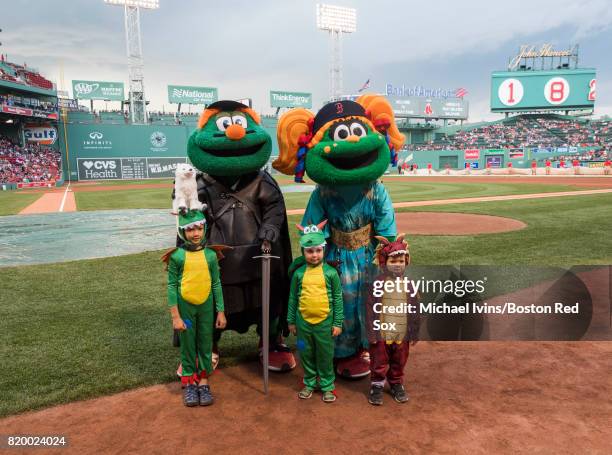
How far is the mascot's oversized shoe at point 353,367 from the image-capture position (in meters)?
3.75

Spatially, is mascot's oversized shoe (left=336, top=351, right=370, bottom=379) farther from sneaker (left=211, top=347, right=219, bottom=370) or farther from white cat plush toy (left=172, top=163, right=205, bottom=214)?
white cat plush toy (left=172, top=163, right=205, bottom=214)

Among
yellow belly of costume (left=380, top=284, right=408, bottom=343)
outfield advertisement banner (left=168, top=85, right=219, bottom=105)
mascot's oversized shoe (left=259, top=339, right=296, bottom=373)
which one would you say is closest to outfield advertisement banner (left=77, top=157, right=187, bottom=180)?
outfield advertisement banner (left=168, top=85, right=219, bottom=105)

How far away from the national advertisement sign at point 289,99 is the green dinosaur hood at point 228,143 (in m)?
56.6

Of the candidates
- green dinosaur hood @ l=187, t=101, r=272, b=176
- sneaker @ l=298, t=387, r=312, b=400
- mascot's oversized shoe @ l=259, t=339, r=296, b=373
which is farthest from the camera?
mascot's oversized shoe @ l=259, t=339, r=296, b=373

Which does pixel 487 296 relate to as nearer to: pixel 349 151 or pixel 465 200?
pixel 349 151

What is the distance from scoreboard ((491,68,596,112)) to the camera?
2135 inches

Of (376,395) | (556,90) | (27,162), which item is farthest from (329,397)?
(556,90)

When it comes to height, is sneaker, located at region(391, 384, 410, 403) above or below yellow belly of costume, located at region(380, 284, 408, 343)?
below

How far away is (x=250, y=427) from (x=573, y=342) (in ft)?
10.8

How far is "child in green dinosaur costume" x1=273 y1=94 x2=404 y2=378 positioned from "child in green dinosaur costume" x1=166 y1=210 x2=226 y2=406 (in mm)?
961

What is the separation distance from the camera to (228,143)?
3.61 meters

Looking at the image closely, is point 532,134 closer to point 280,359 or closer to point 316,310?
point 280,359

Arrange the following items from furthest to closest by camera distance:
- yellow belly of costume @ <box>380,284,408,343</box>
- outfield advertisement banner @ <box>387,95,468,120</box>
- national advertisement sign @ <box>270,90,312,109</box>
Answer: outfield advertisement banner @ <box>387,95,468,120</box>, national advertisement sign @ <box>270,90,312,109</box>, yellow belly of costume @ <box>380,284,408,343</box>

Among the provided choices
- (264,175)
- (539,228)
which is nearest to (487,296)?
(264,175)
